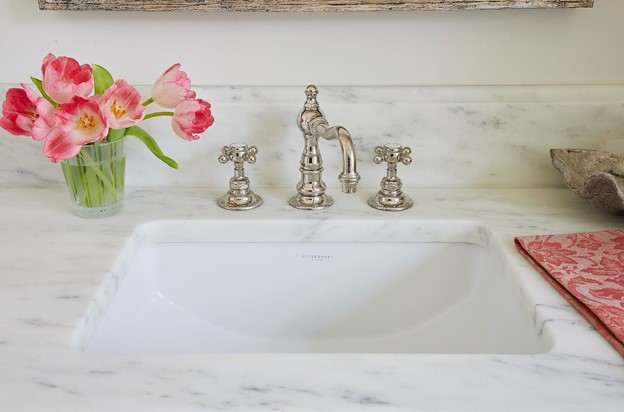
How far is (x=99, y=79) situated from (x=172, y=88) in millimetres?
110

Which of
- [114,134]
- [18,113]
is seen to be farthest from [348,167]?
[18,113]

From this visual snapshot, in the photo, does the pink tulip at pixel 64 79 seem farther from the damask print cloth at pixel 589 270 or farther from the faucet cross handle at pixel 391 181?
the damask print cloth at pixel 589 270

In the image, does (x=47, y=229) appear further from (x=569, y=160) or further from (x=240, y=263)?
(x=569, y=160)

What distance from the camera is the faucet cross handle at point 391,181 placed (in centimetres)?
112

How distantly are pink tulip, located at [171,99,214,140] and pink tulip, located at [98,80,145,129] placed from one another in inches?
2.3

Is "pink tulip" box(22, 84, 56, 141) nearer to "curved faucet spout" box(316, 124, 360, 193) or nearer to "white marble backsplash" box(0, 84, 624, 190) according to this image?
"white marble backsplash" box(0, 84, 624, 190)

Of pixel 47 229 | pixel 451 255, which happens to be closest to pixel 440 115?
pixel 451 255

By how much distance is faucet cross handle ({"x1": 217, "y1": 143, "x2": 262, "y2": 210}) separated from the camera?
43.9 inches

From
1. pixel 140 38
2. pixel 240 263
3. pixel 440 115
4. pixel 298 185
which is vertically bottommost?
pixel 240 263

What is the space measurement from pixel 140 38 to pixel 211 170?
0.80 ft

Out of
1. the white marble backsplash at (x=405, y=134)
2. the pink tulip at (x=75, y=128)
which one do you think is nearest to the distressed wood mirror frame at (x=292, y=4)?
the white marble backsplash at (x=405, y=134)

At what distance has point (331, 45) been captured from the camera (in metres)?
1.17

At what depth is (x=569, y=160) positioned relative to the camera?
1127 mm

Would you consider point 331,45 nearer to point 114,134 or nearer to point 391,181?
point 391,181
